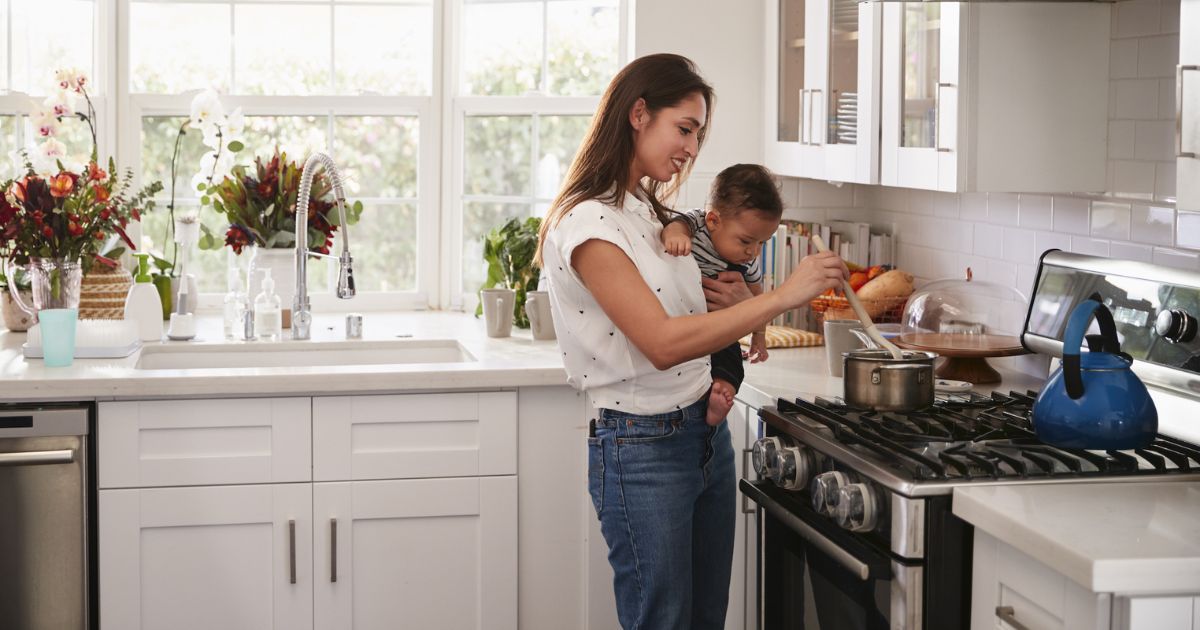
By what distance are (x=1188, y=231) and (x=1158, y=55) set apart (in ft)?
1.16

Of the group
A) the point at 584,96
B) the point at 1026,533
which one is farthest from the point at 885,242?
the point at 1026,533

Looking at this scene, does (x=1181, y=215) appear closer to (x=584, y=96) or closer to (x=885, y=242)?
(x=885, y=242)

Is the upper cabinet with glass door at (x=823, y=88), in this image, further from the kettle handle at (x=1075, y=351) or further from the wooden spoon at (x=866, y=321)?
the kettle handle at (x=1075, y=351)

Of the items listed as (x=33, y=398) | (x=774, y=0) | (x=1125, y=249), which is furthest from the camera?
(x=774, y=0)

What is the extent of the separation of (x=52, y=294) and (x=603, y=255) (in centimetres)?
185

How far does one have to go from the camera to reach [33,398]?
9.96 feet

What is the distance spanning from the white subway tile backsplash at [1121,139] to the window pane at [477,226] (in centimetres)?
205

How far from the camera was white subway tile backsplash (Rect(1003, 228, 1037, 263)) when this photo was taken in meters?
3.07

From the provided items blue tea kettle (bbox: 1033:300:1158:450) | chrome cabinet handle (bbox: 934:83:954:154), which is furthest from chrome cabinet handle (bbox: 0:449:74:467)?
blue tea kettle (bbox: 1033:300:1158:450)

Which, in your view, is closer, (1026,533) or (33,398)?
(1026,533)

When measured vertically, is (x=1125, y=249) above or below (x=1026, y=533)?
above

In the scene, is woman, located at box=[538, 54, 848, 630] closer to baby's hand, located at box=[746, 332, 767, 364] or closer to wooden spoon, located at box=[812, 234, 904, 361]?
wooden spoon, located at box=[812, 234, 904, 361]

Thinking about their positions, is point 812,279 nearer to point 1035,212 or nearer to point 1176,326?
point 1176,326

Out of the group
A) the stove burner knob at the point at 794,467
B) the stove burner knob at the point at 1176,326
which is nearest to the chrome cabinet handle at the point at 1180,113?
the stove burner knob at the point at 1176,326
